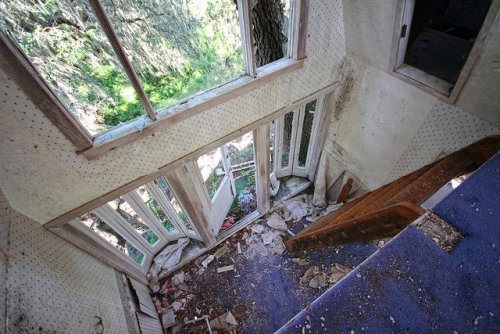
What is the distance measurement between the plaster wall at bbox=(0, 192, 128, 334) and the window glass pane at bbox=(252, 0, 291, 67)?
3090mm

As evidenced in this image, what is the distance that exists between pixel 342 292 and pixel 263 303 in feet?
10.8

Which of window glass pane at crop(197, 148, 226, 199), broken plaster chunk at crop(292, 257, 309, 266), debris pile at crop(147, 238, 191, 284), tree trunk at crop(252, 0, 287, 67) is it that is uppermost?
tree trunk at crop(252, 0, 287, 67)

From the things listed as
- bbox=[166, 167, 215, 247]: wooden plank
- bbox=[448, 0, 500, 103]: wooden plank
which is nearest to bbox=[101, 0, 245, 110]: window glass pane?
bbox=[166, 167, 215, 247]: wooden plank

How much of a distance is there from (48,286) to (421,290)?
263 centimetres

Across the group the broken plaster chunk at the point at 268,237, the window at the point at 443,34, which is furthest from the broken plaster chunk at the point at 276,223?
the window at the point at 443,34

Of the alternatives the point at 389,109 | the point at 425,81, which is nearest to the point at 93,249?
the point at 389,109

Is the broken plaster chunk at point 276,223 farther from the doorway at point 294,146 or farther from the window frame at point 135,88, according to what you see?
the window frame at point 135,88

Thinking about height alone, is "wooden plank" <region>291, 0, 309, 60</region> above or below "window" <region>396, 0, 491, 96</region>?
above

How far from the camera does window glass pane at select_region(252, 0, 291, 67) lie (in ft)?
9.86

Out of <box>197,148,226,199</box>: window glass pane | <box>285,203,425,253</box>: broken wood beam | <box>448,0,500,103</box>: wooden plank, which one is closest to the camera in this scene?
<box>285,203,425,253</box>: broken wood beam

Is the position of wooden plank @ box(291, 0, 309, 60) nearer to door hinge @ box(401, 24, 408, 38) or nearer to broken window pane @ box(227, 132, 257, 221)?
door hinge @ box(401, 24, 408, 38)

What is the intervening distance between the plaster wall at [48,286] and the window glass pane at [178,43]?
1.59m

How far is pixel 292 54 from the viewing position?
9.80 ft

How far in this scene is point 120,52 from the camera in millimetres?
2041
